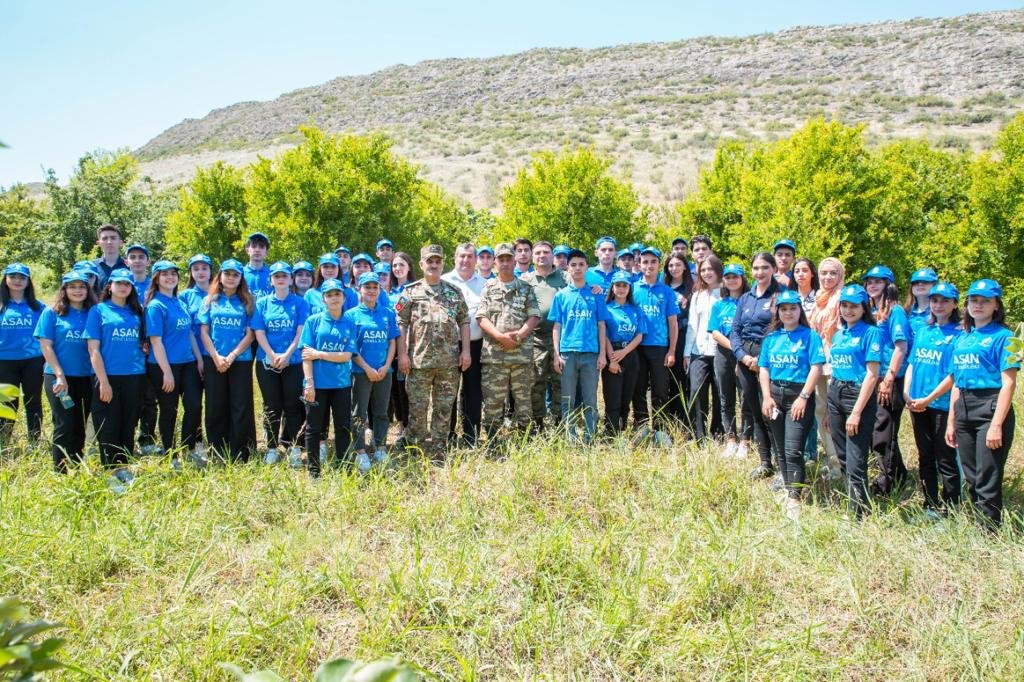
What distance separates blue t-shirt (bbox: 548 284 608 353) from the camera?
20.6 feet

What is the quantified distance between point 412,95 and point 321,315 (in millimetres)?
62385

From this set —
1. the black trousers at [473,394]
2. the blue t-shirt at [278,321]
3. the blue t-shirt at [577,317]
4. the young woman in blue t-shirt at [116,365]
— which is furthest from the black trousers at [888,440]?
the young woman in blue t-shirt at [116,365]

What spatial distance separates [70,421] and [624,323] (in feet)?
16.5

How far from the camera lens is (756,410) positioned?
5.91 m

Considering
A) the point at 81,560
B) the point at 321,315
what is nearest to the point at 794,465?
the point at 321,315

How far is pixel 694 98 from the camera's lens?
4888 centimetres

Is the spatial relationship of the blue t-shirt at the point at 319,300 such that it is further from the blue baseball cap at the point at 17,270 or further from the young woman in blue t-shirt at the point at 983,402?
the young woman in blue t-shirt at the point at 983,402

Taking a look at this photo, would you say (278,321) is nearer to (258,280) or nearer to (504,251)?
(258,280)

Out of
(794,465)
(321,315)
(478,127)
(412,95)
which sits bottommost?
(794,465)

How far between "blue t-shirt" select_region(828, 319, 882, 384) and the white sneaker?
3.90 m

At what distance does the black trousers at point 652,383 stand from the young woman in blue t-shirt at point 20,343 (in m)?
5.94

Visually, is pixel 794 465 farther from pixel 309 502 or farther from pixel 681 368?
pixel 309 502

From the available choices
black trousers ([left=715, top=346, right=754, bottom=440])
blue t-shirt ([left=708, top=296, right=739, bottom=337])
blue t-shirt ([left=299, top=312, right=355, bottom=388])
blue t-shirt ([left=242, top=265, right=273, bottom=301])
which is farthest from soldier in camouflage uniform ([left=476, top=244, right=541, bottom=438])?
blue t-shirt ([left=242, top=265, right=273, bottom=301])

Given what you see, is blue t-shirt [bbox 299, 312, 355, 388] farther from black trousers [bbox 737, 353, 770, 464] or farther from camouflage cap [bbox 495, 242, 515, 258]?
black trousers [bbox 737, 353, 770, 464]
